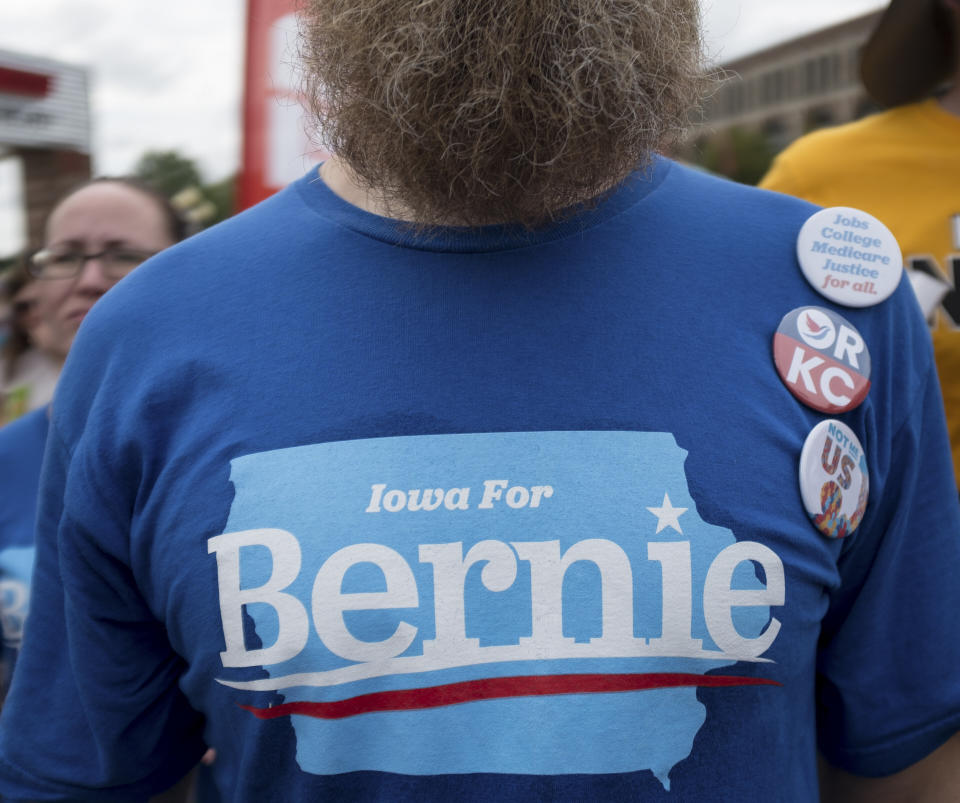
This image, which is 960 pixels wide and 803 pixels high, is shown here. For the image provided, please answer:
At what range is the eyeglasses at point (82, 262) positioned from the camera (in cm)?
253

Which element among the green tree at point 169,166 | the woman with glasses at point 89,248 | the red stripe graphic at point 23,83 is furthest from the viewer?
the green tree at point 169,166

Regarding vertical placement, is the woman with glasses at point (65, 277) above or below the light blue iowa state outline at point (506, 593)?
below

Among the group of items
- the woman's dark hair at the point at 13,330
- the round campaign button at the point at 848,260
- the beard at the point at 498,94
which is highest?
the beard at the point at 498,94

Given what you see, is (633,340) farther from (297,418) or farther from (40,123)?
(40,123)

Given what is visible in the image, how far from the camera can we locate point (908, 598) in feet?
3.84

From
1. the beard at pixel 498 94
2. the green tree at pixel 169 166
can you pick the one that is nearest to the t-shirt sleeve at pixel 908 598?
the beard at pixel 498 94

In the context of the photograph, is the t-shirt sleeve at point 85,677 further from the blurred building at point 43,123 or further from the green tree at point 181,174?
the green tree at point 181,174

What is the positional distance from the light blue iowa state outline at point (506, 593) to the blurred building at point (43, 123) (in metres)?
10.1

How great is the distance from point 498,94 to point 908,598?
2.42 feet

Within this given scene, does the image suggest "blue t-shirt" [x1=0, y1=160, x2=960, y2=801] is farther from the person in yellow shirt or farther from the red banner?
the red banner

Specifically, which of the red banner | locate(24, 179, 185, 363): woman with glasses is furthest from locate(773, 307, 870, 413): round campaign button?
the red banner

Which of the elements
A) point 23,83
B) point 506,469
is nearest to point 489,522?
point 506,469

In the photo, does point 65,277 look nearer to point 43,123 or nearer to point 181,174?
point 43,123

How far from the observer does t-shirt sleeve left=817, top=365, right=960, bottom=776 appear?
1157 millimetres
